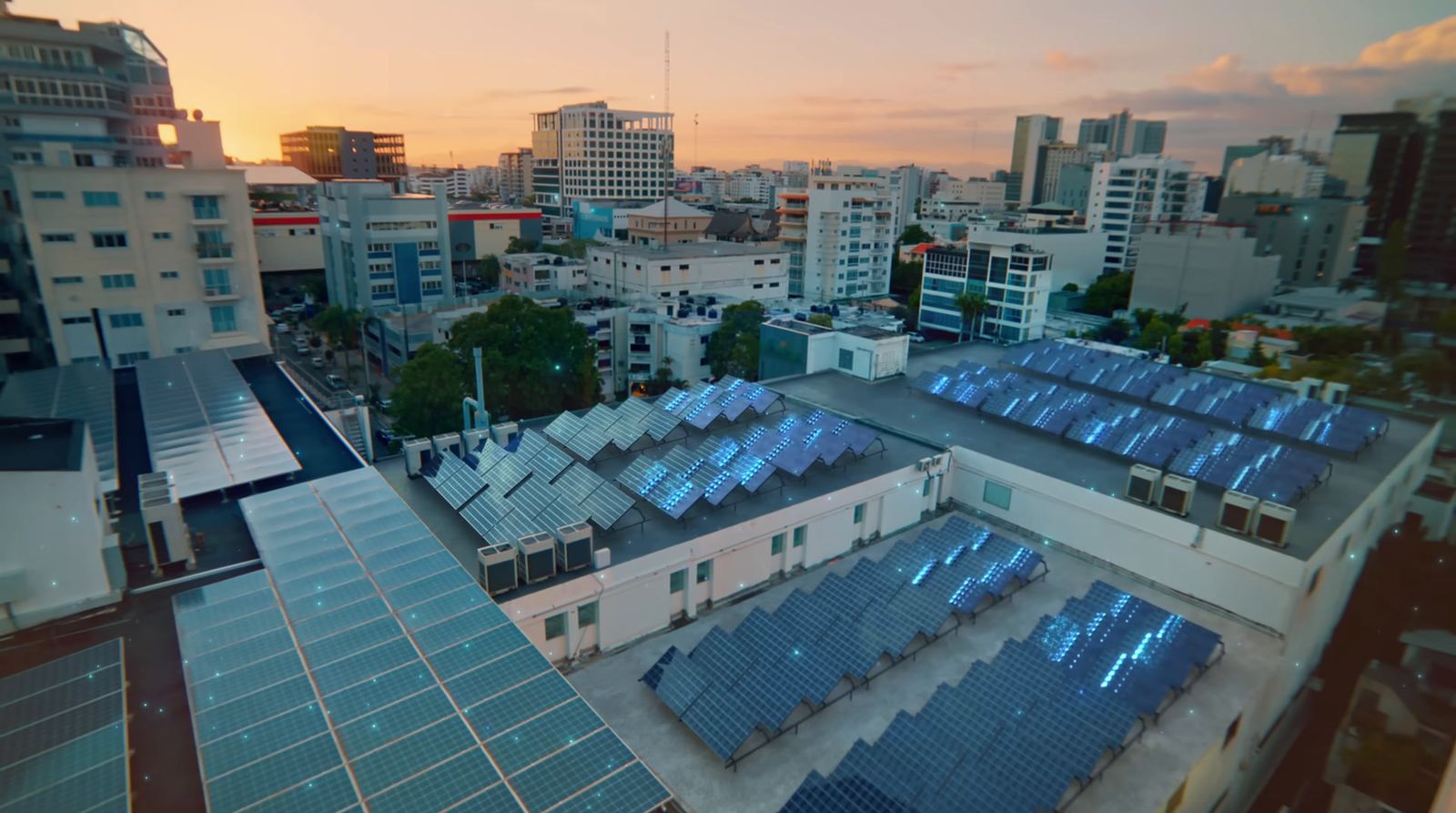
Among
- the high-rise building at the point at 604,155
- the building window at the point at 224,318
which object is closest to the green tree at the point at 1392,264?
the building window at the point at 224,318

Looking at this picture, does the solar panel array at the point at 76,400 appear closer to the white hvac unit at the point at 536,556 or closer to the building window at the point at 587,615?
the white hvac unit at the point at 536,556

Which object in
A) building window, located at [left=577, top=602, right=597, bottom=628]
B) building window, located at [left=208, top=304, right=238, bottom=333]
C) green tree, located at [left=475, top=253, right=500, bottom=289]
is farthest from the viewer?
green tree, located at [left=475, top=253, right=500, bottom=289]

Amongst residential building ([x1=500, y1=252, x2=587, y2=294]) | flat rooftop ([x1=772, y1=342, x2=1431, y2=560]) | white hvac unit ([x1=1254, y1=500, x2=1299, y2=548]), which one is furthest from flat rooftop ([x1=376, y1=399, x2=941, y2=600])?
residential building ([x1=500, y1=252, x2=587, y2=294])

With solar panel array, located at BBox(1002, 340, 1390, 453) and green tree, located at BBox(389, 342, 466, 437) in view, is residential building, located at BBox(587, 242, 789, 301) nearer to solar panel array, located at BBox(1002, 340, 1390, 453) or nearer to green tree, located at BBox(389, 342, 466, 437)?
green tree, located at BBox(389, 342, 466, 437)

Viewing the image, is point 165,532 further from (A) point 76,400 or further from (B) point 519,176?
(B) point 519,176

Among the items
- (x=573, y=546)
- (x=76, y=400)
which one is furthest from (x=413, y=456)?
(x=76, y=400)
